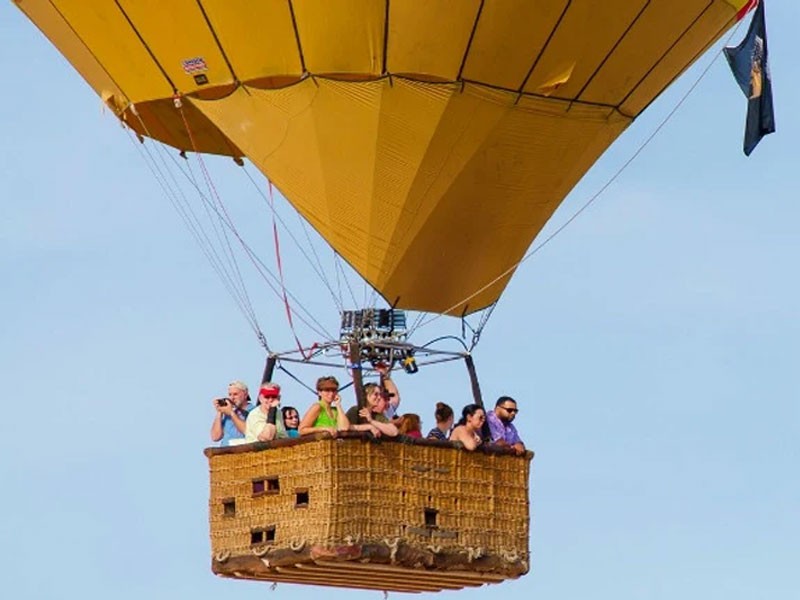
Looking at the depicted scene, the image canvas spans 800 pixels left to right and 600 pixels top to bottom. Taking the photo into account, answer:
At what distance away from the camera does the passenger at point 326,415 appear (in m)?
22.6

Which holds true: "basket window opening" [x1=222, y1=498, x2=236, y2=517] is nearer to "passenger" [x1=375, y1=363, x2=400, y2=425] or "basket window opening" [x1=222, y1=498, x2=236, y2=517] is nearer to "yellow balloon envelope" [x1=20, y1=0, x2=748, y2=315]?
"passenger" [x1=375, y1=363, x2=400, y2=425]

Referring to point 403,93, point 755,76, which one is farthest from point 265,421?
point 755,76

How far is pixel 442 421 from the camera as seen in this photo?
23.4 meters

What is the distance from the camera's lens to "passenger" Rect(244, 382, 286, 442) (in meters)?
22.9

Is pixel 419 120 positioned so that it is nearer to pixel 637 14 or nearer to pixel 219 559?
pixel 637 14

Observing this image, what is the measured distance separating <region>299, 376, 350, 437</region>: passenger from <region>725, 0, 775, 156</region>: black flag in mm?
4440

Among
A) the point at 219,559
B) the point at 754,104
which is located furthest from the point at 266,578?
the point at 754,104

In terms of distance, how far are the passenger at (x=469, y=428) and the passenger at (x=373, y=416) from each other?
0.49 m

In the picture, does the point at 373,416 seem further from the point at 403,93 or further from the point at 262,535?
the point at 403,93

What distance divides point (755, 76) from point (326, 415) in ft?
16.1

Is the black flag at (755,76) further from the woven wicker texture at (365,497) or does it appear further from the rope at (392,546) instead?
the rope at (392,546)

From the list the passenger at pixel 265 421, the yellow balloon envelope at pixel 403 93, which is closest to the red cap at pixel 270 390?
the passenger at pixel 265 421

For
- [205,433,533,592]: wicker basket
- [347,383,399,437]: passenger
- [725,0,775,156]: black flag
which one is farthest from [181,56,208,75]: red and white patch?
[725,0,775,156]: black flag

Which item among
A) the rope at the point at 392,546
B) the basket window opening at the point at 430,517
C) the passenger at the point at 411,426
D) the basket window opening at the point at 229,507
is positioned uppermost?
the passenger at the point at 411,426
